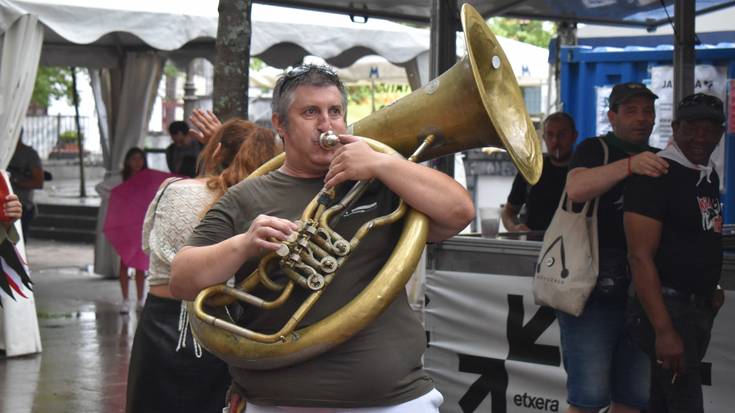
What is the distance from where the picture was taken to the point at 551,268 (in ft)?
15.8

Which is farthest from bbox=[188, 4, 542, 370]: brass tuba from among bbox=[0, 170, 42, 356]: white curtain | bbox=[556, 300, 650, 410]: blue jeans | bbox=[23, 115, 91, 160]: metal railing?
bbox=[23, 115, 91, 160]: metal railing

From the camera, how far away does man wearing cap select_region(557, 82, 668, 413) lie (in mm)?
4664

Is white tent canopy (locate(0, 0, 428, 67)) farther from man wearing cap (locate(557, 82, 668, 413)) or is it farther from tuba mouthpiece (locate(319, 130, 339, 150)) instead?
tuba mouthpiece (locate(319, 130, 339, 150))

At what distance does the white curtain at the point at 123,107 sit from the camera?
505 inches

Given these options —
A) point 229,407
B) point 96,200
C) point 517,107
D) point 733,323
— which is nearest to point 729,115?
point 733,323

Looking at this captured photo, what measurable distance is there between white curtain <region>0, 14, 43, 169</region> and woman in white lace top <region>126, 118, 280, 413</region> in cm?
511

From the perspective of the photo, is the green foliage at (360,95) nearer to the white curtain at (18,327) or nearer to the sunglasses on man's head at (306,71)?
the white curtain at (18,327)

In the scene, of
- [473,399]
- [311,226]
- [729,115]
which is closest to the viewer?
[311,226]

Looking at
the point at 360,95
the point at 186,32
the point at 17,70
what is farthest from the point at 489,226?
the point at 360,95

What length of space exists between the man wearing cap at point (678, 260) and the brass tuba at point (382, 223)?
4.70ft

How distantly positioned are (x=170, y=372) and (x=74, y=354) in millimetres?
4424

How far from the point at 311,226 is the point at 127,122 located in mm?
10832

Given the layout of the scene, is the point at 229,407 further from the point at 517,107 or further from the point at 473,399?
the point at 473,399

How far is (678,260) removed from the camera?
4.32m
